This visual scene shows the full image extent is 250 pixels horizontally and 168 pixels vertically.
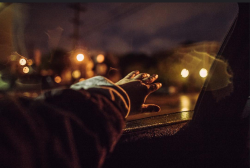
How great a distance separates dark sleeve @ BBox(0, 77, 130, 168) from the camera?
2.96ft

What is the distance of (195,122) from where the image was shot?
6.91 feet

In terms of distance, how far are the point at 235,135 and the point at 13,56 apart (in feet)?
10.7

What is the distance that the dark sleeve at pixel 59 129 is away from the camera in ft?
2.96

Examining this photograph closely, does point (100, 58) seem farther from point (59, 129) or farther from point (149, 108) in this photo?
point (59, 129)

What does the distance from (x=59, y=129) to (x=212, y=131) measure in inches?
64.5

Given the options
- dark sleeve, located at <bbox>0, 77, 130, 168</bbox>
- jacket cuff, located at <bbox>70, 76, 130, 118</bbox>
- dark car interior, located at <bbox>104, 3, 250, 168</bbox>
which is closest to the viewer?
dark sleeve, located at <bbox>0, 77, 130, 168</bbox>

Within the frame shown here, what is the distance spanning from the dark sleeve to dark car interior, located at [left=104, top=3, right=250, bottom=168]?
2.51 feet

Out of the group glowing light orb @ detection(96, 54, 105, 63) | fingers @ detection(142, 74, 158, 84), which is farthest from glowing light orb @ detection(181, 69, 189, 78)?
glowing light orb @ detection(96, 54, 105, 63)

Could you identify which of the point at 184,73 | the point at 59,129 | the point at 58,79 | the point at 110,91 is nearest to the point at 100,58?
the point at 184,73

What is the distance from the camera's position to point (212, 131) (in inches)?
79.2

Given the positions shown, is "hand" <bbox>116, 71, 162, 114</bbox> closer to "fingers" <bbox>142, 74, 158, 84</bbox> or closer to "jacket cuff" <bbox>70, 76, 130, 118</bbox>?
"fingers" <bbox>142, 74, 158, 84</bbox>

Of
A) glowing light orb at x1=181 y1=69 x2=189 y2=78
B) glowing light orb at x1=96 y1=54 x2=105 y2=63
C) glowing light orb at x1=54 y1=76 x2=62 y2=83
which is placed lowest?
glowing light orb at x1=181 y1=69 x2=189 y2=78

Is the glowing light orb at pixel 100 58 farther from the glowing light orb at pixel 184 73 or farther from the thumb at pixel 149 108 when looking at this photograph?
the thumb at pixel 149 108

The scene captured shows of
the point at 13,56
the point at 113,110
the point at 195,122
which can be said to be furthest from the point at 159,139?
the point at 13,56
